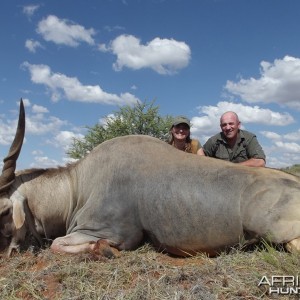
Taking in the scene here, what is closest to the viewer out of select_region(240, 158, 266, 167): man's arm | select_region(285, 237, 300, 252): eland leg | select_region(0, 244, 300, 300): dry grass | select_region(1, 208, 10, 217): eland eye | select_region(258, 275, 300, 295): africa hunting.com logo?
select_region(258, 275, 300, 295): africa hunting.com logo

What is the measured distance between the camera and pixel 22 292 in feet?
10.9

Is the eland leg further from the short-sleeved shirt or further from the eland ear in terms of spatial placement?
the eland ear

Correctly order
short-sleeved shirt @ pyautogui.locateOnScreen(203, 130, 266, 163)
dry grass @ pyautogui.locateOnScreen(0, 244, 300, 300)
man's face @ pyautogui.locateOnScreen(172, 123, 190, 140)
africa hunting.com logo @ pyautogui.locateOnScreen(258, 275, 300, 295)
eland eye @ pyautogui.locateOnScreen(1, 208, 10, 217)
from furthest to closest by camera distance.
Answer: man's face @ pyautogui.locateOnScreen(172, 123, 190, 140) < short-sleeved shirt @ pyautogui.locateOnScreen(203, 130, 266, 163) < eland eye @ pyautogui.locateOnScreen(1, 208, 10, 217) < dry grass @ pyautogui.locateOnScreen(0, 244, 300, 300) < africa hunting.com logo @ pyautogui.locateOnScreen(258, 275, 300, 295)

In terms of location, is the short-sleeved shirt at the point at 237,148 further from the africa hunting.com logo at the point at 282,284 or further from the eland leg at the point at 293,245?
the africa hunting.com logo at the point at 282,284

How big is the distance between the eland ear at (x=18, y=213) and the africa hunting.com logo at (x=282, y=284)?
2697 mm

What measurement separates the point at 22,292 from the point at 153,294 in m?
1.03

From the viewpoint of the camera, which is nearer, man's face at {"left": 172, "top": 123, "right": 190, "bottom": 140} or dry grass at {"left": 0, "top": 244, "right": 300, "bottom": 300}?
dry grass at {"left": 0, "top": 244, "right": 300, "bottom": 300}

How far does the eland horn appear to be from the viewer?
185 inches

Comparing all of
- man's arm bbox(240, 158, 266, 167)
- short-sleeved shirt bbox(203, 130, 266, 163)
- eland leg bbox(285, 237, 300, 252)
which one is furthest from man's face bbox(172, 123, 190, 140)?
eland leg bbox(285, 237, 300, 252)

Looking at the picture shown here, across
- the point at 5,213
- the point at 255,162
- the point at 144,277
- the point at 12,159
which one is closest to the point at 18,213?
the point at 5,213

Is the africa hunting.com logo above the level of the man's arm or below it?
below

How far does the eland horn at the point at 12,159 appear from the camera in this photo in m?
4.70

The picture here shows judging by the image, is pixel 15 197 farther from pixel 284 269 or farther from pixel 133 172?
pixel 284 269

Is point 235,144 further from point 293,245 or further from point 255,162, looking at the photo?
point 293,245
